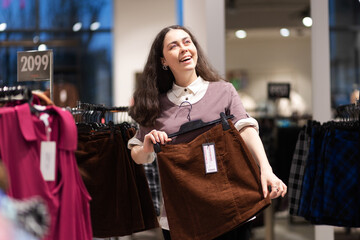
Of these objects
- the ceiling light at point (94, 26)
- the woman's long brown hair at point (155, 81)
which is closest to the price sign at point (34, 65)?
the woman's long brown hair at point (155, 81)

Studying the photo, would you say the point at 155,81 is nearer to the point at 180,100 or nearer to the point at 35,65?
the point at 180,100

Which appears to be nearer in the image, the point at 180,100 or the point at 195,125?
the point at 195,125

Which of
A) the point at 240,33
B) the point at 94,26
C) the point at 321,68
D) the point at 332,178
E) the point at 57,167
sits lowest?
the point at 332,178

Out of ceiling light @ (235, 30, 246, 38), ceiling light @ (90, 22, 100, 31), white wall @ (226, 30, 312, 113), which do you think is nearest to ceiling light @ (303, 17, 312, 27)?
white wall @ (226, 30, 312, 113)

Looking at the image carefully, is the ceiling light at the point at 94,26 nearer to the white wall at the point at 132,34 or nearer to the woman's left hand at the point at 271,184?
the white wall at the point at 132,34

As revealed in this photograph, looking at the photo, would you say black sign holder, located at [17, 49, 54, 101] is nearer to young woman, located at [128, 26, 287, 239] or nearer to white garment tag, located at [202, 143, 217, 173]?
young woman, located at [128, 26, 287, 239]

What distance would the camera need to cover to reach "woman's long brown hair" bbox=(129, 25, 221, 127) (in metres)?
2.55

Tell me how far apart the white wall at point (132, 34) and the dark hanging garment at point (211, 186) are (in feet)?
17.9

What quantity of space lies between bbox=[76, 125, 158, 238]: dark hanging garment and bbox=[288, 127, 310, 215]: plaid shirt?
1.20 metres

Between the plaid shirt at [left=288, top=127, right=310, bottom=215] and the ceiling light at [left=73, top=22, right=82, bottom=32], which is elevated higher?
the ceiling light at [left=73, top=22, right=82, bottom=32]

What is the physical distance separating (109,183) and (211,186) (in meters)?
0.76

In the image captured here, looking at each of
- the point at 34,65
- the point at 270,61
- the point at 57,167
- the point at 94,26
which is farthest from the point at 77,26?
the point at 57,167

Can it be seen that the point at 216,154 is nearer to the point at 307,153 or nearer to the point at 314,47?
the point at 307,153

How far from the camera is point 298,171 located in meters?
3.54
